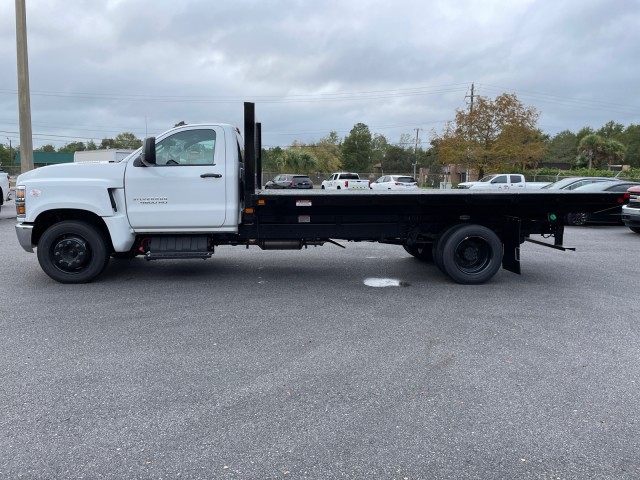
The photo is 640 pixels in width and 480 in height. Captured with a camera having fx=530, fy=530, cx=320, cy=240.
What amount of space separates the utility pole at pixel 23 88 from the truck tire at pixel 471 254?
57.0 ft

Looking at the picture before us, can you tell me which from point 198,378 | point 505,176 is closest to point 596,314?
point 198,378

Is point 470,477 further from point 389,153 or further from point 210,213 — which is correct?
point 389,153

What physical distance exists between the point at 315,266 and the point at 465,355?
15.5ft

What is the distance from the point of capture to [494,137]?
4456cm

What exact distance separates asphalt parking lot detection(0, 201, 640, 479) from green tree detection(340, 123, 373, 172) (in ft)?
245

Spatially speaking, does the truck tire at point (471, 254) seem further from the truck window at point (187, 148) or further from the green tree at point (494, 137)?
the green tree at point (494, 137)

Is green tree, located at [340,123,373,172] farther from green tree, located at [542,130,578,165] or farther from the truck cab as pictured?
the truck cab

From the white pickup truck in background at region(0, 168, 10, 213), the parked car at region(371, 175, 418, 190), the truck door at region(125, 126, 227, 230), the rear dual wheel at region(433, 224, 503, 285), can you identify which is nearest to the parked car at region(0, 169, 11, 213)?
the white pickup truck in background at region(0, 168, 10, 213)

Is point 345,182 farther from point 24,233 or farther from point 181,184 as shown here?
point 24,233

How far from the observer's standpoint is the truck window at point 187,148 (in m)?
7.66

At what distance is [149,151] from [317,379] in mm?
4347

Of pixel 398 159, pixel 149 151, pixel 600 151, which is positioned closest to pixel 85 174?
pixel 149 151

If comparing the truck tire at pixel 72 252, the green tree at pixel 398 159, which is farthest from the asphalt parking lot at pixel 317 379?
the green tree at pixel 398 159

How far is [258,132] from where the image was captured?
28.7ft
